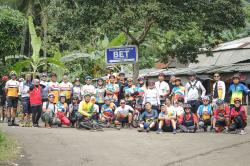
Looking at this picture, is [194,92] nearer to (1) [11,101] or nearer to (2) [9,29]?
(1) [11,101]

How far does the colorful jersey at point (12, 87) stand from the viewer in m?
14.8

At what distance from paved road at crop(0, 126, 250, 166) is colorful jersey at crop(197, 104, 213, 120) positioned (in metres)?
0.95

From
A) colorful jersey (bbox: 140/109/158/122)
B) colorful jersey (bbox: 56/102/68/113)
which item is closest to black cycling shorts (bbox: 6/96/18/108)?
colorful jersey (bbox: 56/102/68/113)

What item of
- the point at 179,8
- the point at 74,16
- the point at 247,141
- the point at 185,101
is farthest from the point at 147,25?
the point at 247,141

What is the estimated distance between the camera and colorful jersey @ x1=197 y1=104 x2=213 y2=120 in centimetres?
1370

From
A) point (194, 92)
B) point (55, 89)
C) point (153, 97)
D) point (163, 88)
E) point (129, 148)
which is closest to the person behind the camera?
point (129, 148)

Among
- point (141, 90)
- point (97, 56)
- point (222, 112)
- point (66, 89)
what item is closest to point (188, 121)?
point (222, 112)

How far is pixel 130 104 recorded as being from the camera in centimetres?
1515

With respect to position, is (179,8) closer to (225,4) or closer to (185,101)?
(225,4)

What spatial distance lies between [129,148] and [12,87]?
5.96m

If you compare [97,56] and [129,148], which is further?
[97,56]

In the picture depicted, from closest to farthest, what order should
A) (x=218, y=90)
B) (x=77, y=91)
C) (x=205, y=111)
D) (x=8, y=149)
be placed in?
1. (x=8, y=149)
2. (x=205, y=111)
3. (x=218, y=90)
4. (x=77, y=91)

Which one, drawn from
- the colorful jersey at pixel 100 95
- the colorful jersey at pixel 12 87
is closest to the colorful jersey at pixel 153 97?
the colorful jersey at pixel 100 95

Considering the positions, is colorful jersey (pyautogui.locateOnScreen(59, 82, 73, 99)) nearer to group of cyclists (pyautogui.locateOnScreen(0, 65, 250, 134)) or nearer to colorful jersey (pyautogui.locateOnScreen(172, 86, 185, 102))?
group of cyclists (pyautogui.locateOnScreen(0, 65, 250, 134))
